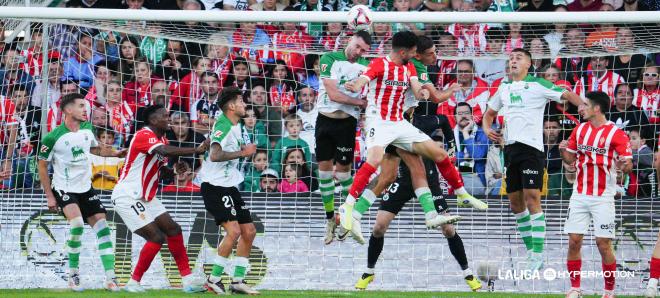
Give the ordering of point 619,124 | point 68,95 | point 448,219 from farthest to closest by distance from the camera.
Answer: point 619,124
point 68,95
point 448,219

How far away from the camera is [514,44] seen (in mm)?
15344

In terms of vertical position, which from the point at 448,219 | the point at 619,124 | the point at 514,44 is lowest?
the point at 448,219

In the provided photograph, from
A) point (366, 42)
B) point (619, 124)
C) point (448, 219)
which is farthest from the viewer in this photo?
point (619, 124)

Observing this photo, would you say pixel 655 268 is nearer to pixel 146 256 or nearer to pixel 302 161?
pixel 302 161

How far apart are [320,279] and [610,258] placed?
420 centimetres

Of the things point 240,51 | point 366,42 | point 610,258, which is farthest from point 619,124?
point 240,51

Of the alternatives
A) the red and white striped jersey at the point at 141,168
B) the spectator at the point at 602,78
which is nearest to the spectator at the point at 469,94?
the spectator at the point at 602,78

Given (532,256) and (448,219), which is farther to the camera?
(532,256)

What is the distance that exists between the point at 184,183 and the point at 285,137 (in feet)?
4.99

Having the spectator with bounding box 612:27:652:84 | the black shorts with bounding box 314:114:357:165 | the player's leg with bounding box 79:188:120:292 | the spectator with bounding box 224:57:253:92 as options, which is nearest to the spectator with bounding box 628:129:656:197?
the spectator with bounding box 612:27:652:84

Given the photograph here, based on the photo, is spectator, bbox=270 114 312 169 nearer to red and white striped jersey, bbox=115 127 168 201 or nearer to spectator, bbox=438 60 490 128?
spectator, bbox=438 60 490 128

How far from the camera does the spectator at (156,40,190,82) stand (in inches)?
620

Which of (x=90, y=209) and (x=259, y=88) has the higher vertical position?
(x=259, y=88)

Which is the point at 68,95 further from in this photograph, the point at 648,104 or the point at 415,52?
the point at 648,104
